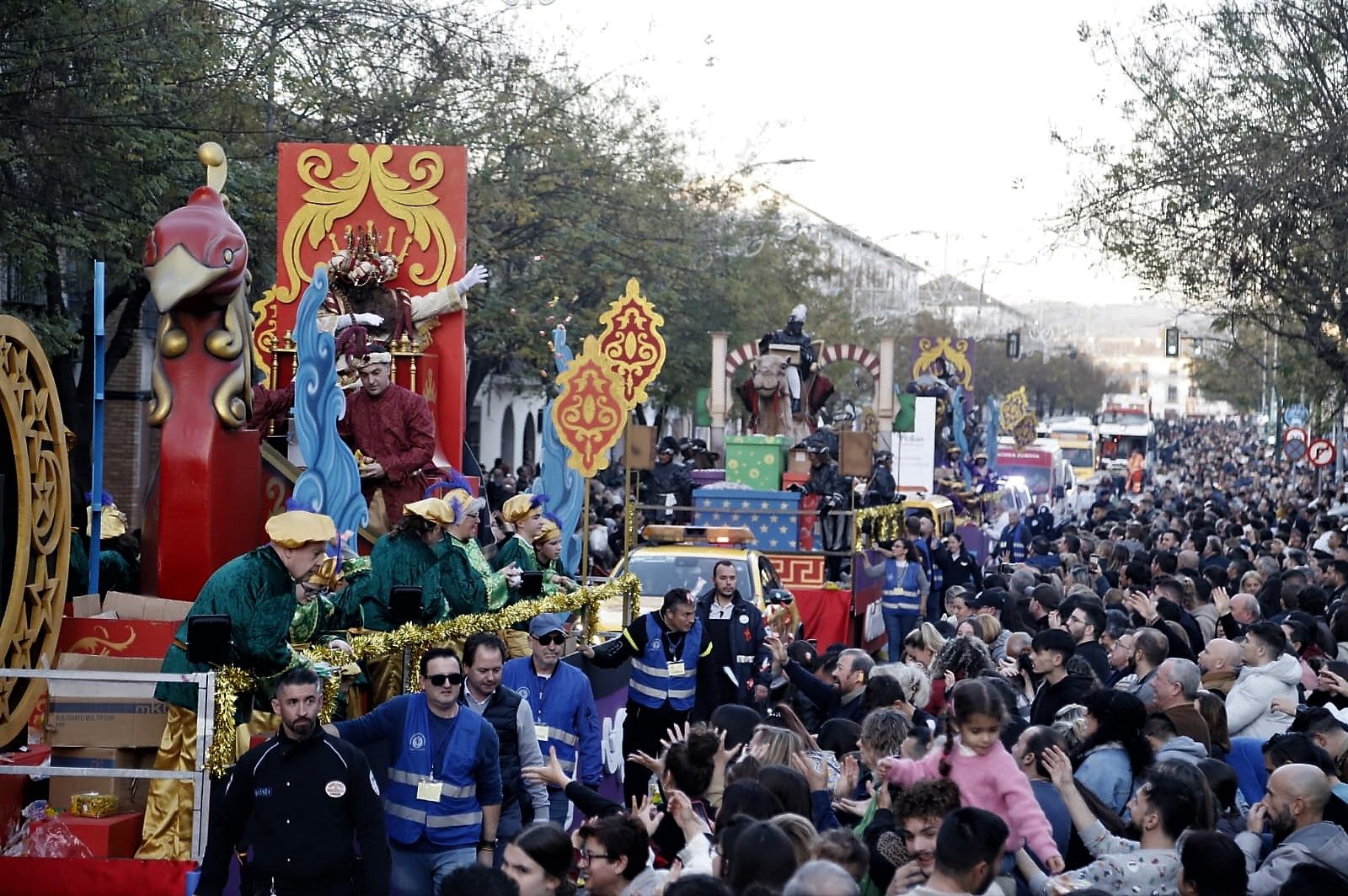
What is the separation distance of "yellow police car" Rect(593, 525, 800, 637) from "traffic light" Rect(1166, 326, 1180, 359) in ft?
87.9

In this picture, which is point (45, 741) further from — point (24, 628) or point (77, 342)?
point (77, 342)

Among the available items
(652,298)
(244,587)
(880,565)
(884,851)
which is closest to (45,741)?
(244,587)

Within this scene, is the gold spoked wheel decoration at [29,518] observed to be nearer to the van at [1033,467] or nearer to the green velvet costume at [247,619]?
the green velvet costume at [247,619]

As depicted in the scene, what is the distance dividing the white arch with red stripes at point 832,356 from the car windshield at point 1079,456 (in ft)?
109

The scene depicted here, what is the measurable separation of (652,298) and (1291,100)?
15670 mm

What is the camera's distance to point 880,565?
2142 cm

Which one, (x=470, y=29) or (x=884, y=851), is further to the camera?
(x=470, y=29)

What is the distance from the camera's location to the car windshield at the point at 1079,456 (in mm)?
59688

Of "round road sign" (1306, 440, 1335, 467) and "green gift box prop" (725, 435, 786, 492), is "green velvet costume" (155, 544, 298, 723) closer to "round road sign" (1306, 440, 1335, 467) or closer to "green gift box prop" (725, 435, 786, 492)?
"green gift box prop" (725, 435, 786, 492)

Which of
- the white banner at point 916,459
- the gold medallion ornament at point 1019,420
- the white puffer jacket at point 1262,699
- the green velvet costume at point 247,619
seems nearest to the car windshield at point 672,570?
the white puffer jacket at point 1262,699

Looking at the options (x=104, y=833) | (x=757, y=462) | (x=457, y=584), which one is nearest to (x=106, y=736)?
(x=104, y=833)

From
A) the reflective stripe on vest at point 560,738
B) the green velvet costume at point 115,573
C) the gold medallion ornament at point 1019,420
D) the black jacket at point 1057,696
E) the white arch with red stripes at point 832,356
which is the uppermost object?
the white arch with red stripes at point 832,356

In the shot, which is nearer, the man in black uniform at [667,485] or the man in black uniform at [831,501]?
the man in black uniform at [831,501]

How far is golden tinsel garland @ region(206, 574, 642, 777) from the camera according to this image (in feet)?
23.5
